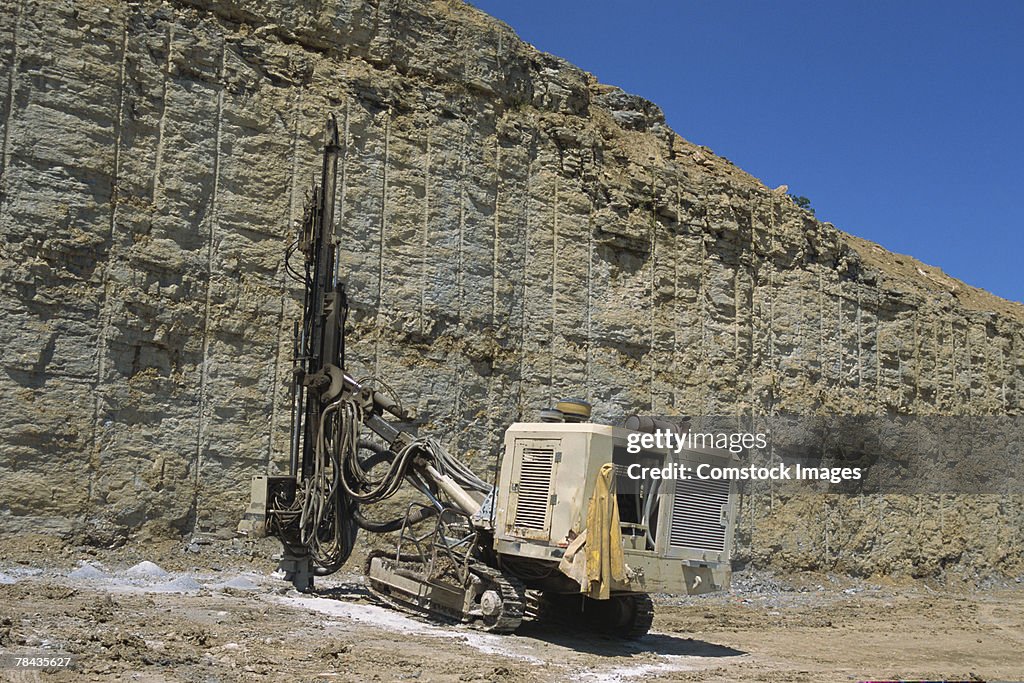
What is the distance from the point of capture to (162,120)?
540 inches

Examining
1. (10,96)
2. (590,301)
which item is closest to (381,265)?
(590,301)

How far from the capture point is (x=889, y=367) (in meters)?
22.8

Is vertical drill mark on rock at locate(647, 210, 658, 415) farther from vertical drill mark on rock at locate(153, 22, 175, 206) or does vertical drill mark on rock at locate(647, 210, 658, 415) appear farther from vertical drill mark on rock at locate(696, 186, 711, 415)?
vertical drill mark on rock at locate(153, 22, 175, 206)

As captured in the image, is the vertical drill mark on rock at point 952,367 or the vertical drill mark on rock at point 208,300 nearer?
the vertical drill mark on rock at point 208,300

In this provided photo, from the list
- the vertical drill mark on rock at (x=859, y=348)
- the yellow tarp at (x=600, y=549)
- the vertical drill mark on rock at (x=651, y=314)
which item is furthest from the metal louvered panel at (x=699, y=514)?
the vertical drill mark on rock at (x=859, y=348)

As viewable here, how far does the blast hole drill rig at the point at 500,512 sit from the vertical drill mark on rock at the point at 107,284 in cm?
226

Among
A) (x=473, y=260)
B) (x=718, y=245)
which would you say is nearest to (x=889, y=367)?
(x=718, y=245)

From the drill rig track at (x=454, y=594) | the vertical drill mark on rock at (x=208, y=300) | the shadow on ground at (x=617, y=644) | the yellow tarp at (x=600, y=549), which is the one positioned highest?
the vertical drill mark on rock at (x=208, y=300)

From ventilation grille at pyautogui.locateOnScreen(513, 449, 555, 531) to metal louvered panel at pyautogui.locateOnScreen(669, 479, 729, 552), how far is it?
→ 1.21m

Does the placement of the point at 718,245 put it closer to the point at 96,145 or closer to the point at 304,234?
the point at 304,234

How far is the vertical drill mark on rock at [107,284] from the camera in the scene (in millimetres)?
12547

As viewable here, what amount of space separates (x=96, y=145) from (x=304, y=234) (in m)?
2.87

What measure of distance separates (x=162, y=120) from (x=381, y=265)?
11.6ft

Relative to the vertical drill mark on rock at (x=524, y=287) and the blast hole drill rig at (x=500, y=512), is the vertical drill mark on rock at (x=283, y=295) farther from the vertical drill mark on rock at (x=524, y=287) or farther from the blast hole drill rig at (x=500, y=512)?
the vertical drill mark on rock at (x=524, y=287)
